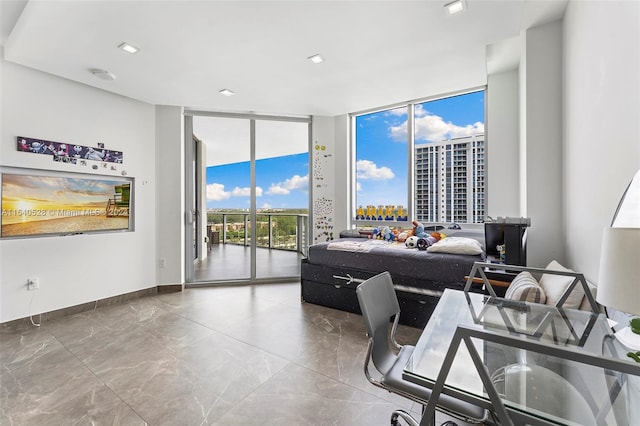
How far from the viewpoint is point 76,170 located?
3.29 metres

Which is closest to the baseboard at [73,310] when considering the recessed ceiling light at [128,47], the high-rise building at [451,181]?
the recessed ceiling light at [128,47]

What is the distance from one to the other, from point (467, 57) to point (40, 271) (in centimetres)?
493

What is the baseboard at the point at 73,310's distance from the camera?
9.30 ft

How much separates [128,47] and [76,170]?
5.45ft

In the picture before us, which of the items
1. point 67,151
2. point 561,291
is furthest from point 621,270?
point 67,151

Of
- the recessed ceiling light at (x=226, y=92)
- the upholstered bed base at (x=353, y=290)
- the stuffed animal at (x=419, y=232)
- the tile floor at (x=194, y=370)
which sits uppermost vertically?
the recessed ceiling light at (x=226, y=92)

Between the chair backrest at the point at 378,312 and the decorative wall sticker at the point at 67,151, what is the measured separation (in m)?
3.66

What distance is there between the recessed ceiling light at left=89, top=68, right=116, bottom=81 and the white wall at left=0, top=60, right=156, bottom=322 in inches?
19.7

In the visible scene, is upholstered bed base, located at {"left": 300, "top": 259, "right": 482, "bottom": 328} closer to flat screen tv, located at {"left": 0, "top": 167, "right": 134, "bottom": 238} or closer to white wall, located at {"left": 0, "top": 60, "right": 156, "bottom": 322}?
white wall, located at {"left": 0, "top": 60, "right": 156, "bottom": 322}

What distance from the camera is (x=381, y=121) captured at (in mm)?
4566

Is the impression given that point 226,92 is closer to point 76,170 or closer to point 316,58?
point 316,58

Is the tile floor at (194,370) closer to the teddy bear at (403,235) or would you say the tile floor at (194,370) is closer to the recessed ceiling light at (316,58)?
the teddy bear at (403,235)

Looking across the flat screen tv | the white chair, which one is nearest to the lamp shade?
the white chair

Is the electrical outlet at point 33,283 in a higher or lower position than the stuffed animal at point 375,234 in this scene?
lower
